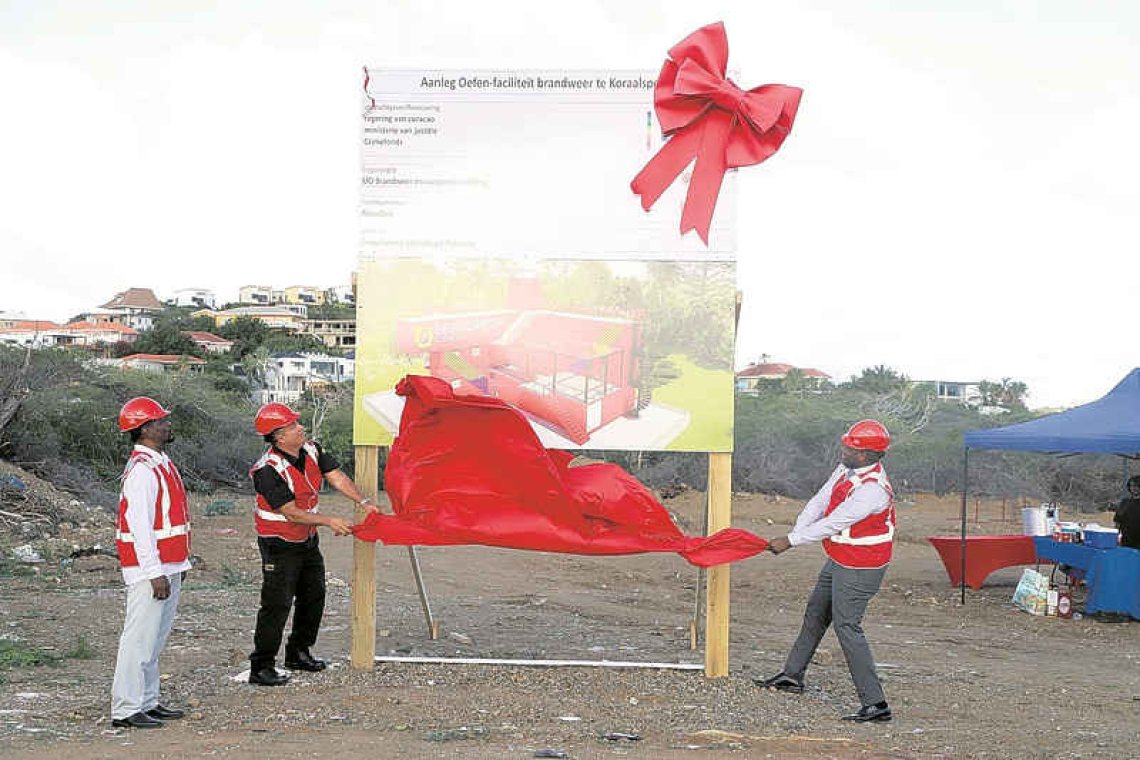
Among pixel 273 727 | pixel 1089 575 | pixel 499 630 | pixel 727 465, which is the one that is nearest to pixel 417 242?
pixel 727 465

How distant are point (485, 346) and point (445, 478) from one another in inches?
34.4

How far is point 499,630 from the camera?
9.90 m

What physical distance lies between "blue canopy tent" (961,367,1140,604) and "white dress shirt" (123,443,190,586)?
8.64m

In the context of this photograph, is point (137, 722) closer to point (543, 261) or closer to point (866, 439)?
point (543, 261)

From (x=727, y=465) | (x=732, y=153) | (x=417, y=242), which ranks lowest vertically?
(x=727, y=465)

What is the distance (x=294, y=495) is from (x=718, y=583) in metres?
2.73

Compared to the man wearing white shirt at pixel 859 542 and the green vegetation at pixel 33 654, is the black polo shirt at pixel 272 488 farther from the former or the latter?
the man wearing white shirt at pixel 859 542

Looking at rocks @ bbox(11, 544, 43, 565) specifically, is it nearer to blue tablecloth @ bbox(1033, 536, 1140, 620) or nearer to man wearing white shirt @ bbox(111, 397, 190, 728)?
man wearing white shirt @ bbox(111, 397, 190, 728)

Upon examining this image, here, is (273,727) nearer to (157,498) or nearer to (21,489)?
(157,498)

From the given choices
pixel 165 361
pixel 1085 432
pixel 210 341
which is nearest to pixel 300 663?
pixel 1085 432

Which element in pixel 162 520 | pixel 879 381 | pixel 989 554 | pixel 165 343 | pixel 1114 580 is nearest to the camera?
pixel 162 520

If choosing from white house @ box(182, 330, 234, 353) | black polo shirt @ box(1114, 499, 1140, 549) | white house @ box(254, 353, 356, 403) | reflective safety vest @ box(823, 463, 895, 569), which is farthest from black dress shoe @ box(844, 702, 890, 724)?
white house @ box(182, 330, 234, 353)

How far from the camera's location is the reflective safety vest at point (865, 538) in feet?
23.0

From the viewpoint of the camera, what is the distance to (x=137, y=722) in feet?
20.9
